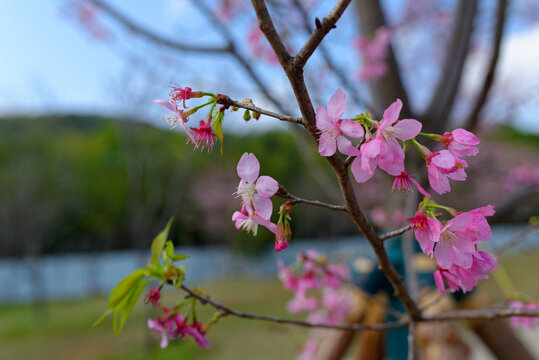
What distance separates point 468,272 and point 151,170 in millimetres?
7958

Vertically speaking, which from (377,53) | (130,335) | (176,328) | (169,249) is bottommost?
(130,335)

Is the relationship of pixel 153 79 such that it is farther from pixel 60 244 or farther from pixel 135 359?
pixel 60 244

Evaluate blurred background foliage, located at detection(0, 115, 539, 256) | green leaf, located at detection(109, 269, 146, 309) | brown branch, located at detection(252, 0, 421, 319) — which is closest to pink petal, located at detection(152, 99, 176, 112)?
brown branch, located at detection(252, 0, 421, 319)

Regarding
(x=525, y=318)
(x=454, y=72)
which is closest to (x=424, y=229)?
(x=525, y=318)

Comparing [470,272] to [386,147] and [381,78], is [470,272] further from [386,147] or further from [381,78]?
[381,78]

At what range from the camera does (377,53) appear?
169 cm

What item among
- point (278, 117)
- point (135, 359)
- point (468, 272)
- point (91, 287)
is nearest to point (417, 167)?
point (468, 272)

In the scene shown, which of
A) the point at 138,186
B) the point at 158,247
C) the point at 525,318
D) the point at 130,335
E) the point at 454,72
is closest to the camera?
the point at 158,247

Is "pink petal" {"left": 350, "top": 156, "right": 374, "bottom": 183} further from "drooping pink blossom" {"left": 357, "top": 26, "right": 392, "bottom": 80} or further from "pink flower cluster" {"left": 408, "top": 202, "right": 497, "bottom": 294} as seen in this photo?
"drooping pink blossom" {"left": 357, "top": 26, "right": 392, "bottom": 80}

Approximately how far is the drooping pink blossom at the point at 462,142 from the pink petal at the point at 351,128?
0.11 m

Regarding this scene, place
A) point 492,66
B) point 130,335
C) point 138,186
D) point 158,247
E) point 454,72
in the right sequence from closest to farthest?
1. point 158,247
2. point 492,66
3. point 454,72
4. point 130,335
5. point 138,186

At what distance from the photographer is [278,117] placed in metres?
0.35

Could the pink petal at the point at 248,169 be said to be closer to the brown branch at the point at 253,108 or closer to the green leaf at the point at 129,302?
the brown branch at the point at 253,108

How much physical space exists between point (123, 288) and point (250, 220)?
0.21m
